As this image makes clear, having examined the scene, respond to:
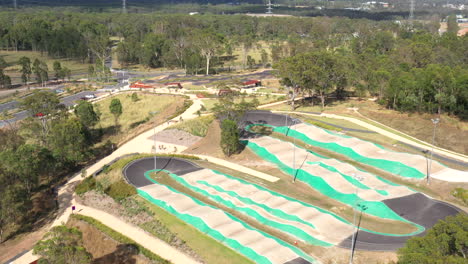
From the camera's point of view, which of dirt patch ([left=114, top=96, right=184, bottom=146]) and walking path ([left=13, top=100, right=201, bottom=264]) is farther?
Answer: dirt patch ([left=114, top=96, right=184, bottom=146])

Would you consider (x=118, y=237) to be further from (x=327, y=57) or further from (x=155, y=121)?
(x=327, y=57)

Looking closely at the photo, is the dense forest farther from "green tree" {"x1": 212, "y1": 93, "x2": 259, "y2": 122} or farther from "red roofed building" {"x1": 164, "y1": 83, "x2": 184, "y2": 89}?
"green tree" {"x1": 212, "y1": 93, "x2": 259, "y2": 122}

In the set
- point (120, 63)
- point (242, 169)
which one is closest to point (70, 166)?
point (242, 169)

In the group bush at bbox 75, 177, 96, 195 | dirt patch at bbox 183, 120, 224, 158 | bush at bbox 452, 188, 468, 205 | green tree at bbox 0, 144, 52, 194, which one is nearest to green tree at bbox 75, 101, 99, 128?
green tree at bbox 0, 144, 52, 194

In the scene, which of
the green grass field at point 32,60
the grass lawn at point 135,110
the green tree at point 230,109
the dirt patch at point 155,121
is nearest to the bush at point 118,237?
the dirt patch at point 155,121

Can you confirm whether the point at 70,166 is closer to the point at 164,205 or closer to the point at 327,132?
the point at 164,205

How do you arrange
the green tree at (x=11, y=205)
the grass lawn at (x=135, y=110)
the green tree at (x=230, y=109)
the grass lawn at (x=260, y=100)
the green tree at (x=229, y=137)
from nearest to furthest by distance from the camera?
the green tree at (x=11, y=205) → the green tree at (x=229, y=137) → the green tree at (x=230, y=109) → the grass lawn at (x=135, y=110) → the grass lawn at (x=260, y=100)

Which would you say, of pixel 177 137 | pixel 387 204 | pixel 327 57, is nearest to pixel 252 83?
pixel 327 57

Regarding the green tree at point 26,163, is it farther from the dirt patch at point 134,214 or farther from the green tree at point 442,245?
the green tree at point 442,245
